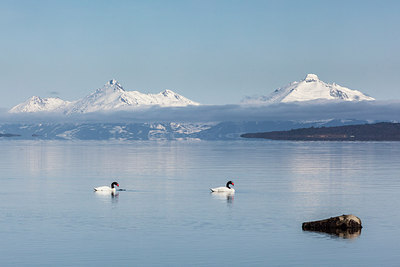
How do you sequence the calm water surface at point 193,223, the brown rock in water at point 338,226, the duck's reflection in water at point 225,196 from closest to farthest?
1. the calm water surface at point 193,223
2. the brown rock in water at point 338,226
3. the duck's reflection in water at point 225,196

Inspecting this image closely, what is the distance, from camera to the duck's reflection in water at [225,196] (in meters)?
57.7

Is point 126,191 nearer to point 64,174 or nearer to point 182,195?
point 182,195

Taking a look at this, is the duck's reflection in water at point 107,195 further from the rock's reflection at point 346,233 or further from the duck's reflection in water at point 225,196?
the rock's reflection at point 346,233

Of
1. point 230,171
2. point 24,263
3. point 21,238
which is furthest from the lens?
point 230,171

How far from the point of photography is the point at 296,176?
84.8 m

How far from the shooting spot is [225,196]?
60969mm

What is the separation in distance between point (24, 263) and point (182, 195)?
30.8 m

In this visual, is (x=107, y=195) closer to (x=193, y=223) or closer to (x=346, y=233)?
(x=193, y=223)

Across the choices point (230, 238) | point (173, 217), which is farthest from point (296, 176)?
point (230, 238)

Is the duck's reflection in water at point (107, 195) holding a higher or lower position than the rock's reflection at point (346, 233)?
lower

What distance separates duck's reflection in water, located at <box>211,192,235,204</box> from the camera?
189 feet

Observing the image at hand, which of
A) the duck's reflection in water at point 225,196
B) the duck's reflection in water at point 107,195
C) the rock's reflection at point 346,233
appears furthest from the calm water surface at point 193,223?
the rock's reflection at point 346,233

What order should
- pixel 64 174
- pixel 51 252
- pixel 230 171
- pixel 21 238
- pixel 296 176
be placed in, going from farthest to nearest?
pixel 230 171
pixel 64 174
pixel 296 176
pixel 21 238
pixel 51 252

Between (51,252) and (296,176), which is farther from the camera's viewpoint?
(296,176)
